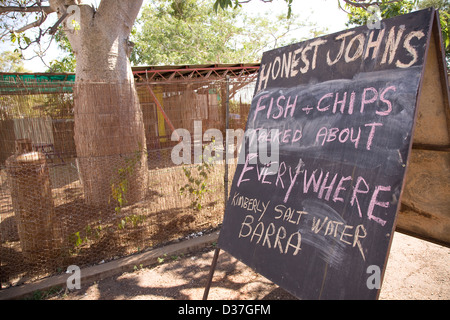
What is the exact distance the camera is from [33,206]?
3418 millimetres

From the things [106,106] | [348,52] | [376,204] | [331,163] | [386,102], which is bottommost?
[376,204]

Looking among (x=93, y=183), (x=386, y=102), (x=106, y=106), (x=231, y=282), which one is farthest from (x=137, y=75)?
(x=386, y=102)

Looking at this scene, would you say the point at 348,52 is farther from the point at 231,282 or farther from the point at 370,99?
the point at 231,282

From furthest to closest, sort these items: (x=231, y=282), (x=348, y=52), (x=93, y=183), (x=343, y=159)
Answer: (x=93, y=183) → (x=231, y=282) → (x=348, y=52) → (x=343, y=159)

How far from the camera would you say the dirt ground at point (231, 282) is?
2934 mm

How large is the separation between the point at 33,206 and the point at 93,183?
1.11 metres

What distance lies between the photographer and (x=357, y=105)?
1.84 m

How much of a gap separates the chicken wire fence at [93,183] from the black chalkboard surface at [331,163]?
2.10m

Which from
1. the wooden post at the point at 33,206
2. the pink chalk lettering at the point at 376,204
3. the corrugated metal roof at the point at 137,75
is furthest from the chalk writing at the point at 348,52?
the wooden post at the point at 33,206

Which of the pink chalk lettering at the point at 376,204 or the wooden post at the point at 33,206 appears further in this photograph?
the wooden post at the point at 33,206

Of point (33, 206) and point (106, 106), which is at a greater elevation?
point (106, 106)

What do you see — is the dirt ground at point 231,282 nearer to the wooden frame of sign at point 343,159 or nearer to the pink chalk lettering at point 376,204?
the wooden frame of sign at point 343,159

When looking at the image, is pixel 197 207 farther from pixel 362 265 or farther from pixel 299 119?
pixel 362 265
